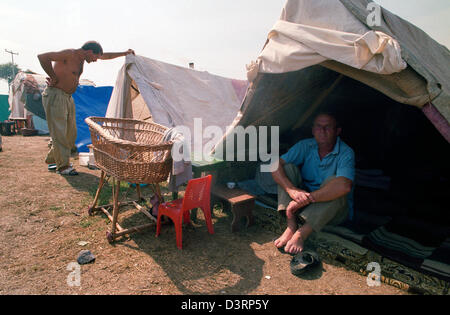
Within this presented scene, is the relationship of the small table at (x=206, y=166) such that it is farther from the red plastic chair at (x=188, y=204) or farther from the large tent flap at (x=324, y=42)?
the large tent flap at (x=324, y=42)

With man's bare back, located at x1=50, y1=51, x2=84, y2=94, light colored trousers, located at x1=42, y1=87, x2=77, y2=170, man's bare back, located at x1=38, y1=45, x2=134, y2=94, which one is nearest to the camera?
man's bare back, located at x1=38, y1=45, x2=134, y2=94

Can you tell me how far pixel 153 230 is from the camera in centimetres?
295

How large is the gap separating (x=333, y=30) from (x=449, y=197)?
3.09 metres

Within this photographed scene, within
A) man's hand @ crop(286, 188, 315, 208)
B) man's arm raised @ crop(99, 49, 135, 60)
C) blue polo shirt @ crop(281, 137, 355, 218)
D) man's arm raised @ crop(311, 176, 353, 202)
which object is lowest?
man's hand @ crop(286, 188, 315, 208)

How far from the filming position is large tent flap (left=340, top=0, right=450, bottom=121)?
76.2 inches

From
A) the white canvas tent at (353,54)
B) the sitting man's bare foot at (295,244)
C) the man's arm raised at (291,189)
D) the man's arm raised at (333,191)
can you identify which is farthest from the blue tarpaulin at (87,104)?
the man's arm raised at (333,191)

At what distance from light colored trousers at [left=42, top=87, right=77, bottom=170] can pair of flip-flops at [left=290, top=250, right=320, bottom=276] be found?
4403mm

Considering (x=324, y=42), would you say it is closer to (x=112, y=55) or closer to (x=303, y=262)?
(x=303, y=262)

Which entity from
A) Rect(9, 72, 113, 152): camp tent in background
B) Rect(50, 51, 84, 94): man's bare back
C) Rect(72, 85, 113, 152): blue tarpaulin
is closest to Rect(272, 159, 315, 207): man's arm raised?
Rect(50, 51, 84, 94): man's bare back

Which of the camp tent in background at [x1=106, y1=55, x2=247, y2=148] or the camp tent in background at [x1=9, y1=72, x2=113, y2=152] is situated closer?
the camp tent in background at [x1=106, y1=55, x2=247, y2=148]

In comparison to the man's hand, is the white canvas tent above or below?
above

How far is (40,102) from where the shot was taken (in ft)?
33.8

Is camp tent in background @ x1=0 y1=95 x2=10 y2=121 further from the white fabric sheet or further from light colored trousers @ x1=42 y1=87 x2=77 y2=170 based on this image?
the white fabric sheet
